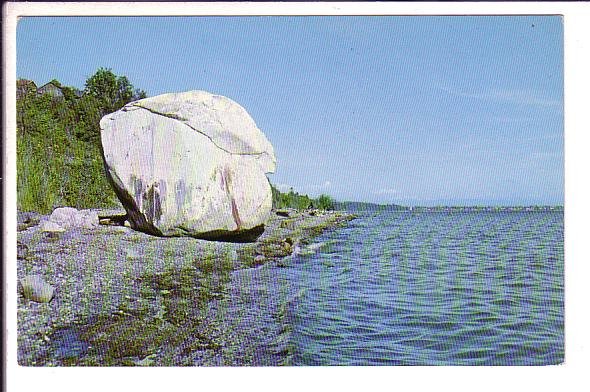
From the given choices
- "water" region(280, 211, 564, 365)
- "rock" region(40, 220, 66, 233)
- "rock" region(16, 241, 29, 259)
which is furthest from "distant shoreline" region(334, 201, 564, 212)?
"rock" region(16, 241, 29, 259)

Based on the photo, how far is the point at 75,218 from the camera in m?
3.36

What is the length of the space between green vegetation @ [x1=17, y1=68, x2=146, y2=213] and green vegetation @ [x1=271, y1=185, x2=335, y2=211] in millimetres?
762

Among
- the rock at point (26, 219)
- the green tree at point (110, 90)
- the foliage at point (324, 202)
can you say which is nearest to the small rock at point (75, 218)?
the rock at point (26, 219)

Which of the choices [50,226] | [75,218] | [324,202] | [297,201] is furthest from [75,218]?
[324,202]

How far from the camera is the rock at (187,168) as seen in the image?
333cm

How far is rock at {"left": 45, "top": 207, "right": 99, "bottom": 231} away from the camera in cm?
333

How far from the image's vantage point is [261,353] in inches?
125

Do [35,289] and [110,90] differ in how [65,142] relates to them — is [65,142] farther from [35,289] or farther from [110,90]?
[35,289]

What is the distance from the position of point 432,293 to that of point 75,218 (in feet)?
5.43
